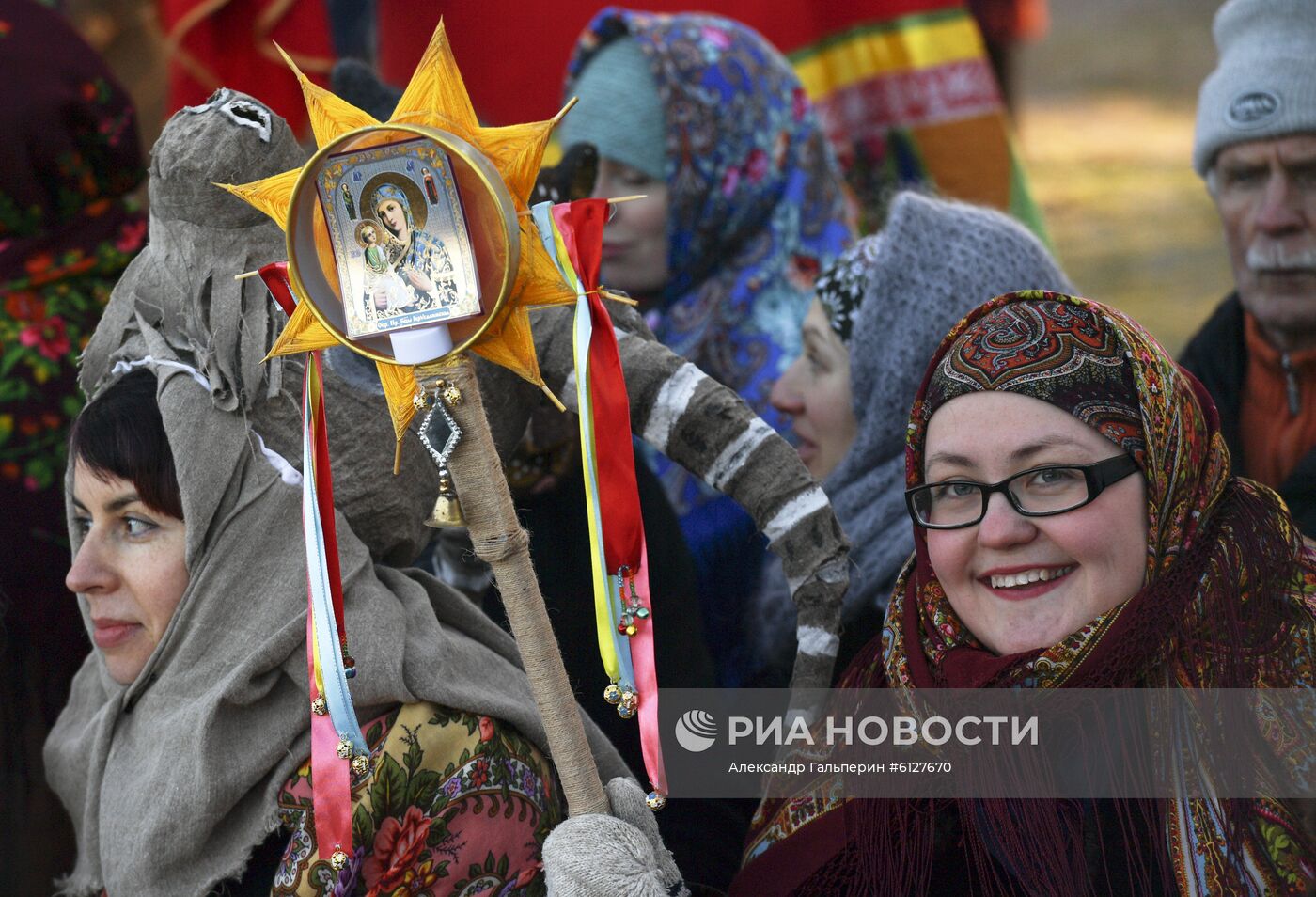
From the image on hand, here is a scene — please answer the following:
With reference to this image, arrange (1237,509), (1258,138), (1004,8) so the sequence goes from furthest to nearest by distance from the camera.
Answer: (1004,8) < (1258,138) < (1237,509)

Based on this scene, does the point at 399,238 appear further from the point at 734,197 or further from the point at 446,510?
the point at 734,197

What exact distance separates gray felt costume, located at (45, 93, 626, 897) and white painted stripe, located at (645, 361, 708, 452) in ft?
1.06

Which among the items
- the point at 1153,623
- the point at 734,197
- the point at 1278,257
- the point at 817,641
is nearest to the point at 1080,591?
the point at 1153,623

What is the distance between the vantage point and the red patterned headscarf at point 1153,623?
171 centimetres

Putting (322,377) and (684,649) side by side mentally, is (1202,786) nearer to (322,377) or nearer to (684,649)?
(684,649)

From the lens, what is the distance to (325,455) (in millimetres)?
1689

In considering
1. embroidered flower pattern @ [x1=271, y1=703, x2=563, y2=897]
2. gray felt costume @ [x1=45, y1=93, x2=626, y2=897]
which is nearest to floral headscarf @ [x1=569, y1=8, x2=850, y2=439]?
gray felt costume @ [x1=45, y1=93, x2=626, y2=897]

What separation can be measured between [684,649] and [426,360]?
940 mm

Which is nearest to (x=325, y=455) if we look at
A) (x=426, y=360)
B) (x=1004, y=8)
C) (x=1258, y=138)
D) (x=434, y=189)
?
(x=426, y=360)

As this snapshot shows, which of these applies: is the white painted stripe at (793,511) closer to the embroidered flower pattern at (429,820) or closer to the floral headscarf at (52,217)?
the embroidered flower pattern at (429,820)

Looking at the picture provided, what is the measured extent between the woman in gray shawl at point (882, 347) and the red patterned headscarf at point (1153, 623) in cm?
48

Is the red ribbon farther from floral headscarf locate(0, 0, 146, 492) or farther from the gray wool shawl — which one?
floral headscarf locate(0, 0, 146, 492)

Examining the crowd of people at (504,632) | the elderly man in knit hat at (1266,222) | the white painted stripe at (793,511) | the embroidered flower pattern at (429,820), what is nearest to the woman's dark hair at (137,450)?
the crowd of people at (504,632)

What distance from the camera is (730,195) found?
10.5 ft
